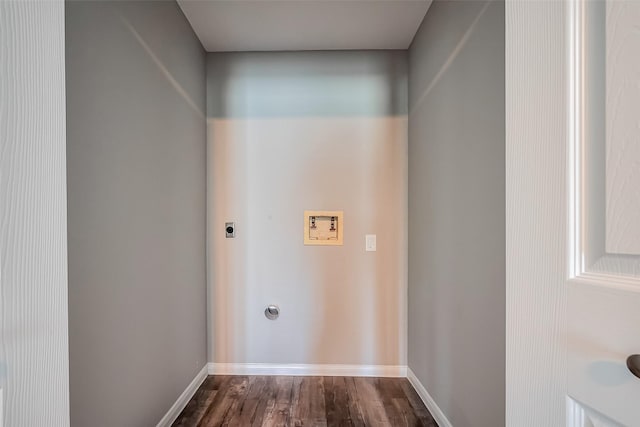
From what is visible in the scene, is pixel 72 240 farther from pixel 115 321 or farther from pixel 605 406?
pixel 605 406

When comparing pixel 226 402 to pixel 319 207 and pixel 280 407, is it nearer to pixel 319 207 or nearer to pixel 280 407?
pixel 280 407

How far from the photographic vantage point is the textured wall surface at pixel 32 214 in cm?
54

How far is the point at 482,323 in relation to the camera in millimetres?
1390

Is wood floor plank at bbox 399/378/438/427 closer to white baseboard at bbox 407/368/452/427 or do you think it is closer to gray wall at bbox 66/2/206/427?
white baseboard at bbox 407/368/452/427

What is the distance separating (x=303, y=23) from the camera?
2.19m

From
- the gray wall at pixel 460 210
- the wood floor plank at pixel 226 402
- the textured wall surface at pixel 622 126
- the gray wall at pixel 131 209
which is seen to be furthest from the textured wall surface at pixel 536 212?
the wood floor plank at pixel 226 402

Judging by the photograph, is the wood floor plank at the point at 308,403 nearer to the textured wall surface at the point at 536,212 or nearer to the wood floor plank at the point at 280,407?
the wood floor plank at the point at 280,407

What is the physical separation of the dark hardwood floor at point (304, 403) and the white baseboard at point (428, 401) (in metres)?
0.03

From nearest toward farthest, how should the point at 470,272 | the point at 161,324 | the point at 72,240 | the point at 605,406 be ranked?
1. the point at 605,406
2. the point at 72,240
3. the point at 470,272
4. the point at 161,324

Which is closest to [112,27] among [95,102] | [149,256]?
[95,102]

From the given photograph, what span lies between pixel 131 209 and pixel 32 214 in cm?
102

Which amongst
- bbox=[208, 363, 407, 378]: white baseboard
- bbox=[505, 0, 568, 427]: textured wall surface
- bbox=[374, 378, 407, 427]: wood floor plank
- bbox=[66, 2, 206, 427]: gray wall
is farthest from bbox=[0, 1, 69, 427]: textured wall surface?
bbox=[208, 363, 407, 378]: white baseboard

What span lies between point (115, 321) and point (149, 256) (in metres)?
0.38

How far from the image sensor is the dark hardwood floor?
1.91 metres
